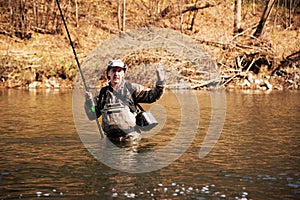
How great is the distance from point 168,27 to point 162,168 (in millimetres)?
24776

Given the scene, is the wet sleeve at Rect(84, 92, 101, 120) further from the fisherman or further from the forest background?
the forest background

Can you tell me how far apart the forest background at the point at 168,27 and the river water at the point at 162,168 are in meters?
13.9

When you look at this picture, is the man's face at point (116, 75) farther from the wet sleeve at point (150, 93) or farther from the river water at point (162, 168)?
the river water at point (162, 168)

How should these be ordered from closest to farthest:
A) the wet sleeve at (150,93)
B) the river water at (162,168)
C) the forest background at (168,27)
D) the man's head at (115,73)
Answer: the river water at (162,168)
the wet sleeve at (150,93)
the man's head at (115,73)
the forest background at (168,27)

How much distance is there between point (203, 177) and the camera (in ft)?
21.3

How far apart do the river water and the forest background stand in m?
13.9

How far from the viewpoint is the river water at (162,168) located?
578 centimetres

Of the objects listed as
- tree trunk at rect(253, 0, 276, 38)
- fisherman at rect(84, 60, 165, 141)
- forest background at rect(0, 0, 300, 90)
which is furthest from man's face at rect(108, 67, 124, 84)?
tree trunk at rect(253, 0, 276, 38)

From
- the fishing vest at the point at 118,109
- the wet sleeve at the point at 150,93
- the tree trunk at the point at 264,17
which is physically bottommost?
the fishing vest at the point at 118,109

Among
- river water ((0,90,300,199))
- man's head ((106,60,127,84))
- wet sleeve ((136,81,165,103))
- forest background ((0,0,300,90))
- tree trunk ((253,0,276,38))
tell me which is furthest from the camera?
tree trunk ((253,0,276,38))

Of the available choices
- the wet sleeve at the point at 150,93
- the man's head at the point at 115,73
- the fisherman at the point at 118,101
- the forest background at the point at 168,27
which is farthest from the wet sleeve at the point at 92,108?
the forest background at the point at 168,27

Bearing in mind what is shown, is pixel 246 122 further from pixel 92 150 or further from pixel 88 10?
pixel 88 10

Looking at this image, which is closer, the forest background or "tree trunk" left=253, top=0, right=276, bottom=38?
the forest background

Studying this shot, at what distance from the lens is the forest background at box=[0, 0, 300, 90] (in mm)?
26094
